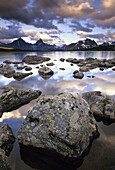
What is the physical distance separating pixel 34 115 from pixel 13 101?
521 cm

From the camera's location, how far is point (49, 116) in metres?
6.11

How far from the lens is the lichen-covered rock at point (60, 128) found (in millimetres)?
5293

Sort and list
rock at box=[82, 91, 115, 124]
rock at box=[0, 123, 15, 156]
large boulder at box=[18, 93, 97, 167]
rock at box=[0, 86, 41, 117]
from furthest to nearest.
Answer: rock at box=[0, 86, 41, 117], rock at box=[82, 91, 115, 124], rock at box=[0, 123, 15, 156], large boulder at box=[18, 93, 97, 167]

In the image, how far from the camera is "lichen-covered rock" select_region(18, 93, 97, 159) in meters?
5.29

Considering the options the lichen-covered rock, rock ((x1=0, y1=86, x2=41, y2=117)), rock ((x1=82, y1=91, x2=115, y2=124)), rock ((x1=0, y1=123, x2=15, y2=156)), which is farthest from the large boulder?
rock ((x1=0, y1=86, x2=41, y2=117))

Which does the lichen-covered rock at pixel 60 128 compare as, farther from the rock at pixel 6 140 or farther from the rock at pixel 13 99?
the rock at pixel 13 99

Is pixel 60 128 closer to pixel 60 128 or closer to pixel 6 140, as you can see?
pixel 60 128

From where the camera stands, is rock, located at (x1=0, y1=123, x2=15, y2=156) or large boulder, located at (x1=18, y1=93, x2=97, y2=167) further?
rock, located at (x1=0, y1=123, x2=15, y2=156)

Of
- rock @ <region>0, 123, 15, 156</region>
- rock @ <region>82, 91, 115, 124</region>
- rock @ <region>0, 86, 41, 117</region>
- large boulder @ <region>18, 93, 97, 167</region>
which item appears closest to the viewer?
large boulder @ <region>18, 93, 97, 167</region>

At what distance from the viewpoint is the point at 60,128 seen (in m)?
5.59

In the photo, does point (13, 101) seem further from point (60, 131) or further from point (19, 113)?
point (60, 131)

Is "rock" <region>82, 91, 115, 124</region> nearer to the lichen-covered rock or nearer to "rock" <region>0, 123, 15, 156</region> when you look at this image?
the lichen-covered rock

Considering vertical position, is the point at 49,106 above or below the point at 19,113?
above

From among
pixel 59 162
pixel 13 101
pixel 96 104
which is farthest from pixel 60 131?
pixel 13 101
